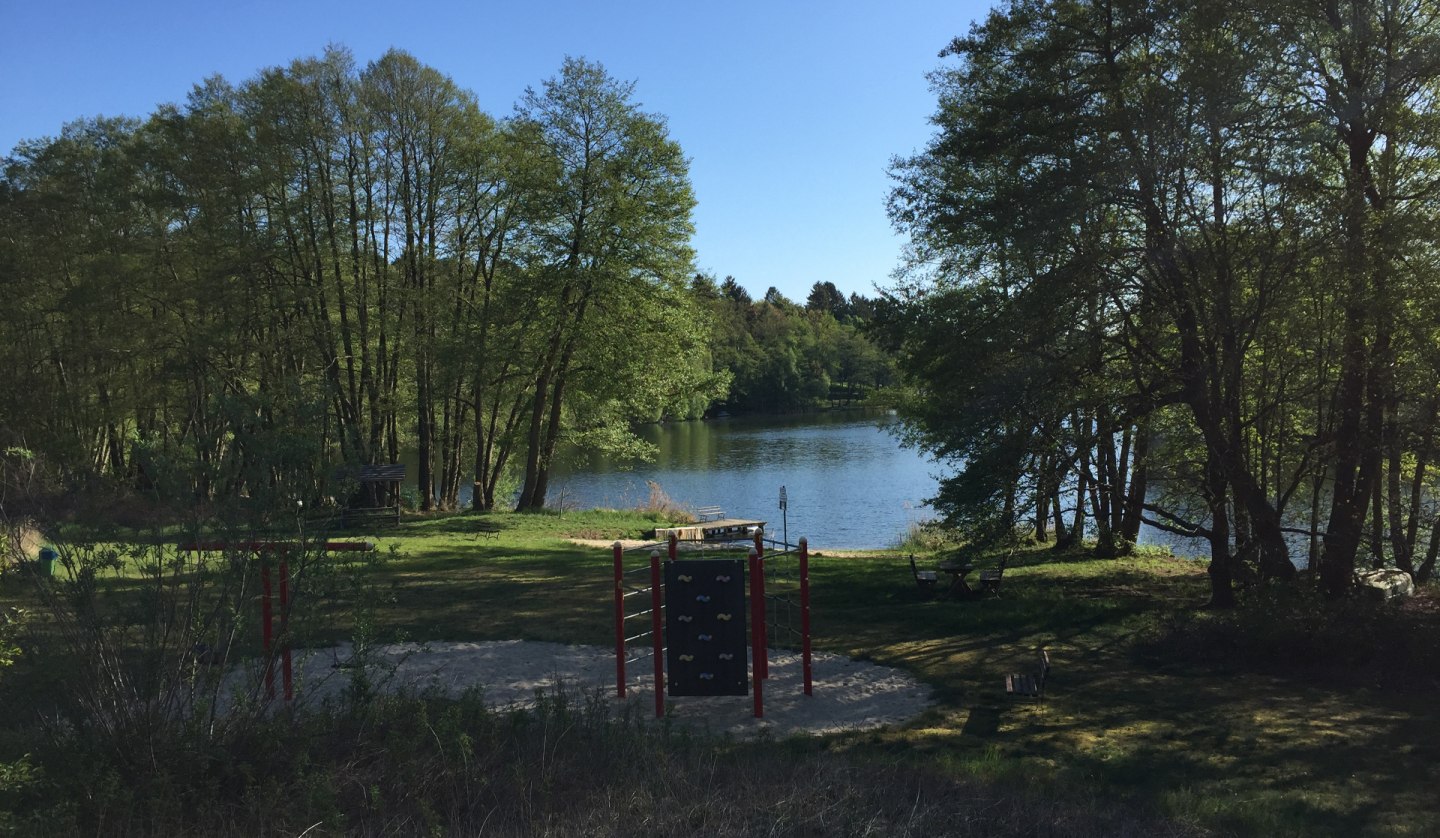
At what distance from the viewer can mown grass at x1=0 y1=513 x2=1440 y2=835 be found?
4824mm

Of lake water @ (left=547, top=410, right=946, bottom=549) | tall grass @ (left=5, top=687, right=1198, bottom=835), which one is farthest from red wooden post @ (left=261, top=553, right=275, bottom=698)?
lake water @ (left=547, top=410, right=946, bottom=549)

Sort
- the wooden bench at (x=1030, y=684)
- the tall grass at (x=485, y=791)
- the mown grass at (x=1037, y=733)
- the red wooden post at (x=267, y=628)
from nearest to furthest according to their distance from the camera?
the tall grass at (x=485, y=791)
the mown grass at (x=1037, y=733)
the red wooden post at (x=267, y=628)
the wooden bench at (x=1030, y=684)

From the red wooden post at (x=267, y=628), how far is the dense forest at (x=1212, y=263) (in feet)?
26.0

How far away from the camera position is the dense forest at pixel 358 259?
24.3 meters

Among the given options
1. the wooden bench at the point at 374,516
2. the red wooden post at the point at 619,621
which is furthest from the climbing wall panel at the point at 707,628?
the wooden bench at the point at 374,516

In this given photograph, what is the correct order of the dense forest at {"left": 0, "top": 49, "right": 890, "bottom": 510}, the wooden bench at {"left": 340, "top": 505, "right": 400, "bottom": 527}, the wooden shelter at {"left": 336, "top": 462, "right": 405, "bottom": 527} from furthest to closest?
the dense forest at {"left": 0, "top": 49, "right": 890, "bottom": 510}
the wooden shelter at {"left": 336, "top": 462, "right": 405, "bottom": 527}
the wooden bench at {"left": 340, "top": 505, "right": 400, "bottom": 527}

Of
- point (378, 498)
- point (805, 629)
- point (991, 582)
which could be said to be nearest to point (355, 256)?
point (378, 498)

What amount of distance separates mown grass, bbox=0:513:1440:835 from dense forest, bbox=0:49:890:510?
11521mm

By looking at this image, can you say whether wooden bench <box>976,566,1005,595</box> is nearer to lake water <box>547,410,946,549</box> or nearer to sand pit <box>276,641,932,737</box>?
lake water <box>547,410,946,549</box>

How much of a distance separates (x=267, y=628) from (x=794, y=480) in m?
29.4

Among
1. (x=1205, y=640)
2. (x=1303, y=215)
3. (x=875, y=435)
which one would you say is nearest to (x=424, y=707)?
(x=1205, y=640)

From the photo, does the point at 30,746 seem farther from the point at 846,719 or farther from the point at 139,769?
the point at 846,719

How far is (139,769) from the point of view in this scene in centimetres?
470

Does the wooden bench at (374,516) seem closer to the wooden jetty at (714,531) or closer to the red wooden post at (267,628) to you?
the wooden jetty at (714,531)
